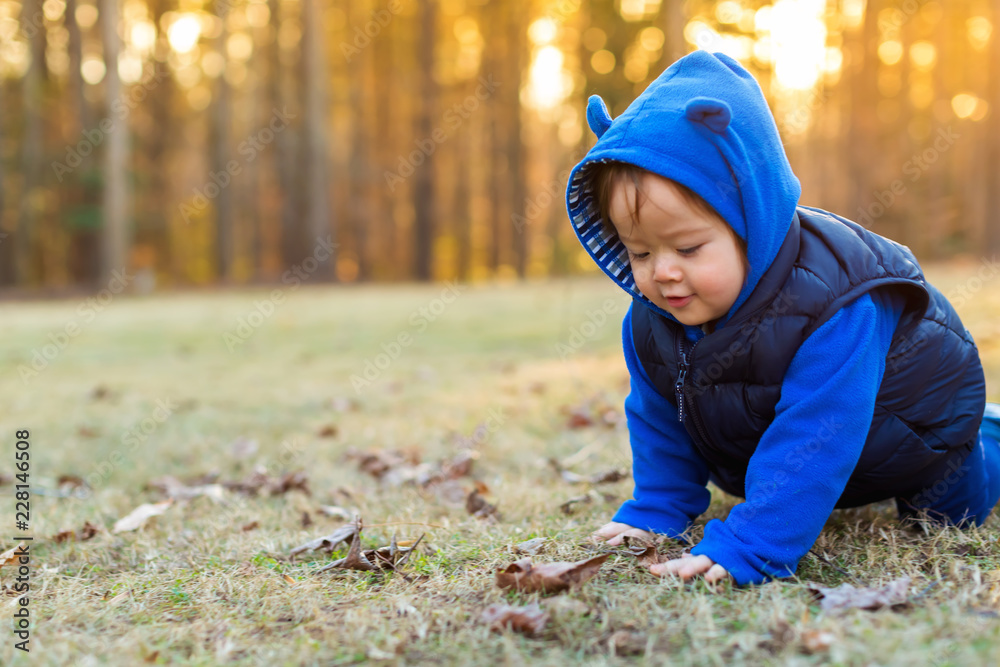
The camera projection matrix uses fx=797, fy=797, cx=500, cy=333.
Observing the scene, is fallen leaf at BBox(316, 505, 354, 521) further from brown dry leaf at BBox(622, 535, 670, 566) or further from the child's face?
the child's face

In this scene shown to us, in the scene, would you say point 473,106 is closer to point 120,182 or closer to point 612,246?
point 120,182

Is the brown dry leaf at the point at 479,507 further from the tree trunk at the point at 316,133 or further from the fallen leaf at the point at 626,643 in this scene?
Result: the tree trunk at the point at 316,133

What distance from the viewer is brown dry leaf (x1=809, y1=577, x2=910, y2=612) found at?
1.72 meters

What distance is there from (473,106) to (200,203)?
923 cm

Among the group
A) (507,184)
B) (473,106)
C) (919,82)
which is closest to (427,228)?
(473,106)

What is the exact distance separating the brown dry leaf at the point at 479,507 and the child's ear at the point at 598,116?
4.43 ft

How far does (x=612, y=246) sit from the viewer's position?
2.32 metres

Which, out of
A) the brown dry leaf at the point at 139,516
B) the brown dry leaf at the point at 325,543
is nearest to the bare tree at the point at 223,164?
the brown dry leaf at the point at 139,516

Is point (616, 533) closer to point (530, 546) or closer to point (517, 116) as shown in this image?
point (530, 546)

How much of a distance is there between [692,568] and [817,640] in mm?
421

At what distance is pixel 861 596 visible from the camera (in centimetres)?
176

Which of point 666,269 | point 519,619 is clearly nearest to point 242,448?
point 519,619

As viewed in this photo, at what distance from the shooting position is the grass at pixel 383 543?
165 cm

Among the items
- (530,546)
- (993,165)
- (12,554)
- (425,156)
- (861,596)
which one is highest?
(425,156)
